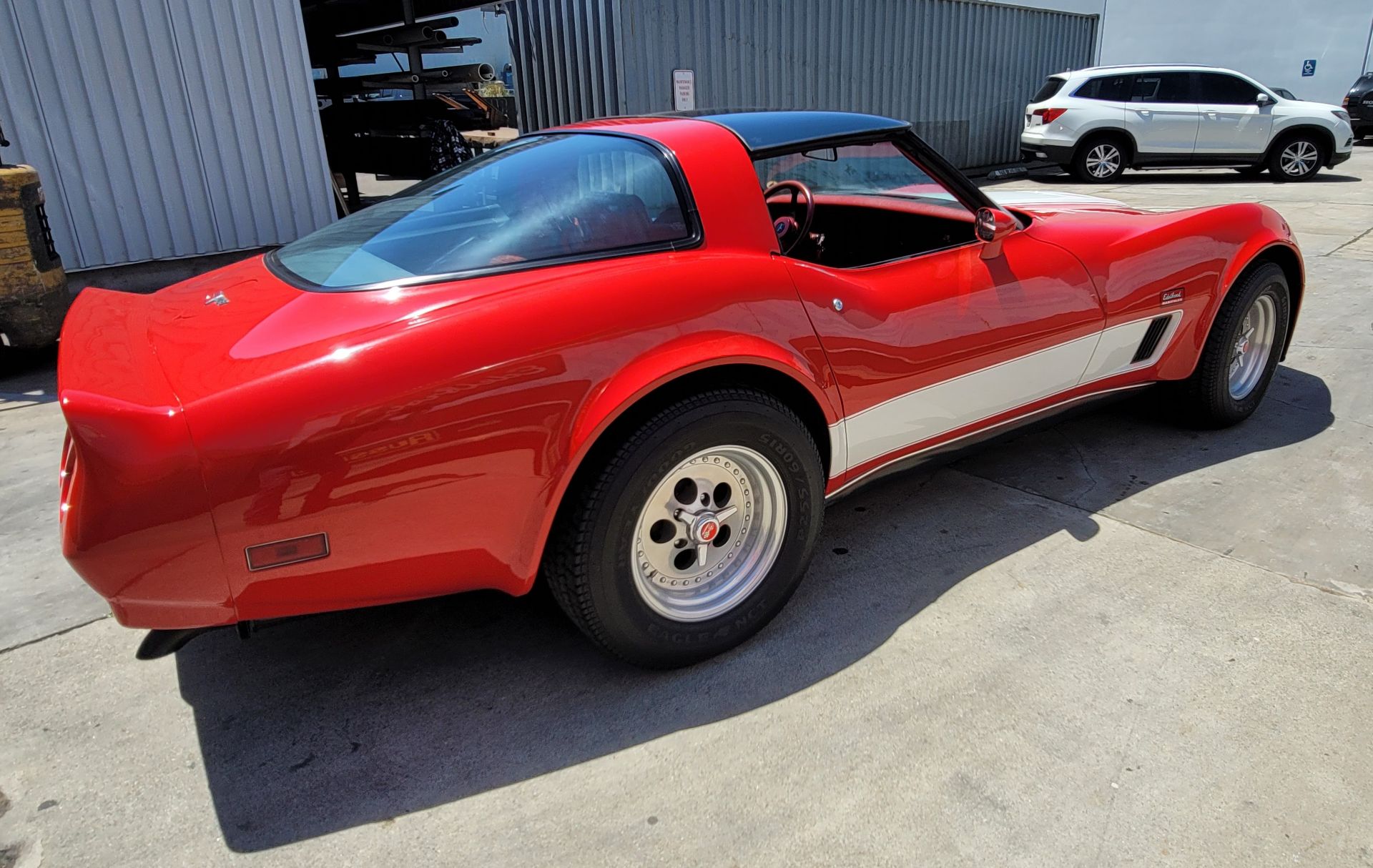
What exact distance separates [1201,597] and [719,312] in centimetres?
174

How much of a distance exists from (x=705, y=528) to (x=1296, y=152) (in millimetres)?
14106

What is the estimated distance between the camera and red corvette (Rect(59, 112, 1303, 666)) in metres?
1.83

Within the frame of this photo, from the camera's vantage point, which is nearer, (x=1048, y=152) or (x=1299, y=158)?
(x=1299, y=158)

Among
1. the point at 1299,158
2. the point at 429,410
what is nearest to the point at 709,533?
the point at 429,410

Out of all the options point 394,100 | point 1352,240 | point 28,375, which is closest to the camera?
point 28,375

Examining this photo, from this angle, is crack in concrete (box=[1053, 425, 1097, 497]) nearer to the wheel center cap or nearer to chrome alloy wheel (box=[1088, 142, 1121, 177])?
the wheel center cap

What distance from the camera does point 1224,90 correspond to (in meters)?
12.7

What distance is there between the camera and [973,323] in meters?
2.89

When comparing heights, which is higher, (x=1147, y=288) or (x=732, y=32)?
(x=732, y=32)

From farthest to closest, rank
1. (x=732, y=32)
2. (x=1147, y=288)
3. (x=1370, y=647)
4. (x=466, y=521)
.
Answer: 1. (x=732, y=32)
2. (x=1147, y=288)
3. (x=1370, y=647)
4. (x=466, y=521)

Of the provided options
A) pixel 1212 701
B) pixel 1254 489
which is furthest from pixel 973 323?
pixel 1254 489

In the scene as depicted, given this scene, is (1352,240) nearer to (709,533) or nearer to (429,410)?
(709,533)

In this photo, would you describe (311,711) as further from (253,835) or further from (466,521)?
(466,521)

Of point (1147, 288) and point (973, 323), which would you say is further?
point (1147, 288)
